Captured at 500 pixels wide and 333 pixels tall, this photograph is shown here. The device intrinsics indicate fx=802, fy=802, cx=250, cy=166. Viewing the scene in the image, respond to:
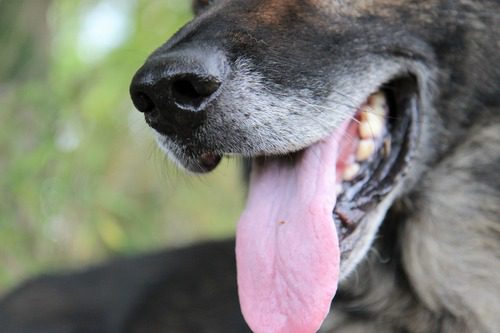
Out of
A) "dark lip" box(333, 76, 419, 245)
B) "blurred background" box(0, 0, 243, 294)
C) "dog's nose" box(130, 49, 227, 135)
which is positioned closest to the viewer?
"dog's nose" box(130, 49, 227, 135)

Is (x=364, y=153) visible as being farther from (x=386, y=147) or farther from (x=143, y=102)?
(x=143, y=102)

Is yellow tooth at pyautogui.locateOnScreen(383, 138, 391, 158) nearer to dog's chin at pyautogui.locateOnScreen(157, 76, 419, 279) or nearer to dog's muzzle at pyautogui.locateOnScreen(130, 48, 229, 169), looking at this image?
dog's chin at pyautogui.locateOnScreen(157, 76, 419, 279)

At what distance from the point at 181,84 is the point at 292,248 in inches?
22.9

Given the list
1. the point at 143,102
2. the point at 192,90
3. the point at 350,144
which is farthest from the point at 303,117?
the point at 143,102

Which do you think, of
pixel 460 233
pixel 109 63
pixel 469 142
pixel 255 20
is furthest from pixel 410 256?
pixel 109 63

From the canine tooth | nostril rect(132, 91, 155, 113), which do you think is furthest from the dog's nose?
the canine tooth

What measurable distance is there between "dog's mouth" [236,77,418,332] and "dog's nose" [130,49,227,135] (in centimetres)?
39

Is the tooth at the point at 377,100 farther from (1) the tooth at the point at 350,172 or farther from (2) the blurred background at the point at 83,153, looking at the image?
(2) the blurred background at the point at 83,153

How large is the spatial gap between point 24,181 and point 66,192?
0.26 m

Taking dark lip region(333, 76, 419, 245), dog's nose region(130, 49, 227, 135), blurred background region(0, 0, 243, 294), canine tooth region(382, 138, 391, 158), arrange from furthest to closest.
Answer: blurred background region(0, 0, 243, 294), canine tooth region(382, 138, 391, 158), dark lip region(333, 76, 419, 245), dog's nose region(130, 49, 227, 135)

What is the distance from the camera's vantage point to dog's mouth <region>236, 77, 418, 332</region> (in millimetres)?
2326

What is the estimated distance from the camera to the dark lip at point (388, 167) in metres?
2.43

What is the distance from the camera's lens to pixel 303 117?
7.79 ft

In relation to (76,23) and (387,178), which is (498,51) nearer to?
(387,178)
